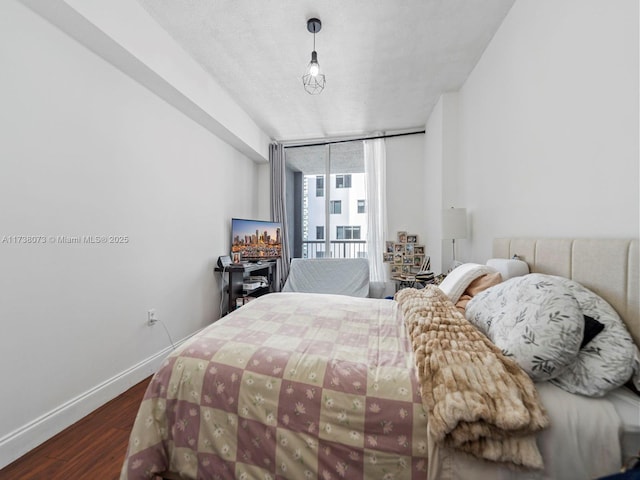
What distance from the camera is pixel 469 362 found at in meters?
0.88

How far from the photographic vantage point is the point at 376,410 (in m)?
0.88

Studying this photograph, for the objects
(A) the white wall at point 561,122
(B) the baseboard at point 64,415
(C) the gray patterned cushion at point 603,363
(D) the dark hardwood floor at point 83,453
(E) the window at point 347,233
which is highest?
(A) the white wall at point 561,122

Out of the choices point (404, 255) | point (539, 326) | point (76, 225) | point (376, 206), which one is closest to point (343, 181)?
point (376, 206)

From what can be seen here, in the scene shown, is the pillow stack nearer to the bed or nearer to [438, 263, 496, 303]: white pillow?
the bed

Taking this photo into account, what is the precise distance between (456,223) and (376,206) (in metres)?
1.64

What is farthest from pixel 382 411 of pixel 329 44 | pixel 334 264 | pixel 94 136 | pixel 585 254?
pixel 334 264

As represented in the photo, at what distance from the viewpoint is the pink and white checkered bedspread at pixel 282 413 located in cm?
86

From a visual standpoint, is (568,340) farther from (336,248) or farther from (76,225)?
(336,248)

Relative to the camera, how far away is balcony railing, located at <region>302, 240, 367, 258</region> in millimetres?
4461

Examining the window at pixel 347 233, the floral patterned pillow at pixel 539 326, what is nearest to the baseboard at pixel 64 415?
the floral patterned pillow at pixel 539 326

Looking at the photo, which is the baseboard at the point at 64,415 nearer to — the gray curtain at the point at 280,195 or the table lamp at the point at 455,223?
the gray curtain at the point at 280,195

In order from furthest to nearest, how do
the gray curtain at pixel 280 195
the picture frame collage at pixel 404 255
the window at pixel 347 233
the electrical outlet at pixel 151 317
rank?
1. the window at pixel 347 233
2. the gray curtain at pixel 280 195
3. the picture frame collage at pixel 404 255
4. the electrical outlet at pixel 151 317

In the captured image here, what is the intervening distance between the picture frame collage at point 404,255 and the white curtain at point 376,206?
12 centimetres

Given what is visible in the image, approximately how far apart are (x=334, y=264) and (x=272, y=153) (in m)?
2.06
